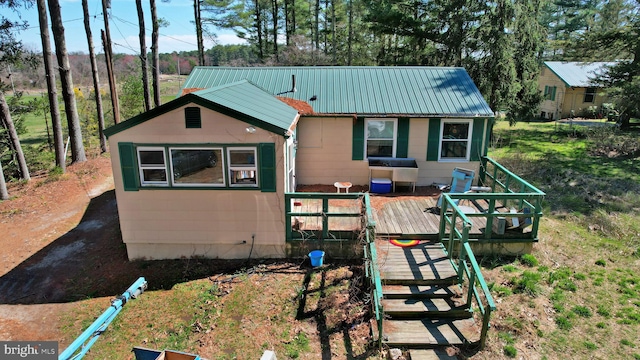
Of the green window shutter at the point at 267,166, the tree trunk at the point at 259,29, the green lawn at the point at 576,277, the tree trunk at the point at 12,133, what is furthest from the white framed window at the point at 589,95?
the tree trunk at the point at 12,133

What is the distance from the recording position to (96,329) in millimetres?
6082

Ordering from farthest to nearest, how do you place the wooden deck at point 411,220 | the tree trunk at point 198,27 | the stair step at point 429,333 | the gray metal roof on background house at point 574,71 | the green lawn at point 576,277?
the gray metal roof on background house at point 574,71
the tree trunk at point 198,27
the wooden deck at point 411,220
the green lawn at point 576,277
the stair step at point 429,333

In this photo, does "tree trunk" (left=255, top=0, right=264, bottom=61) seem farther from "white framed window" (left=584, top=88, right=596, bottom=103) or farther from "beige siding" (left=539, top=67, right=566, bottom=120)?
"white framed window" (left=584, top=88, right=596, bottom=103)

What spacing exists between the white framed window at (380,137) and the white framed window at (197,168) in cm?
526

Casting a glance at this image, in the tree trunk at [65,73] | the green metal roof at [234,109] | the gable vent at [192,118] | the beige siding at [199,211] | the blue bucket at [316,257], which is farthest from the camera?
the tree trunk at [65,73]

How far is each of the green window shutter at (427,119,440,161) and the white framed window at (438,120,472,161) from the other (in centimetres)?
13

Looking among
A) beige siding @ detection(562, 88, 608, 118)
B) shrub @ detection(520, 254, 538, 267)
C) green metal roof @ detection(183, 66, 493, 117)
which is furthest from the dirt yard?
beige siding @ detection(562, 88, 608, 118)

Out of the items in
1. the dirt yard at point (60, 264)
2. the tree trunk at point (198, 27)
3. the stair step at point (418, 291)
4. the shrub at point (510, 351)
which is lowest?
the dirt yard at point (60, 264)

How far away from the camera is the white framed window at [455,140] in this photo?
1173 cm

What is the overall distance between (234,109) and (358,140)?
5.02 m

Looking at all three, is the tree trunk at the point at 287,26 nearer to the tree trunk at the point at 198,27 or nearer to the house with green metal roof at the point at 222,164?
the tree trunk at the point at 198,27

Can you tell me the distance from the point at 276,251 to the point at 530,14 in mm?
15398

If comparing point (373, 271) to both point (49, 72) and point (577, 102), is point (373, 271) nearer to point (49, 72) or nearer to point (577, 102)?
point (49, 72)

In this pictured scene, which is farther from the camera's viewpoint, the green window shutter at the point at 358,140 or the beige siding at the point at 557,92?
the beige siding at the point at 557,92
